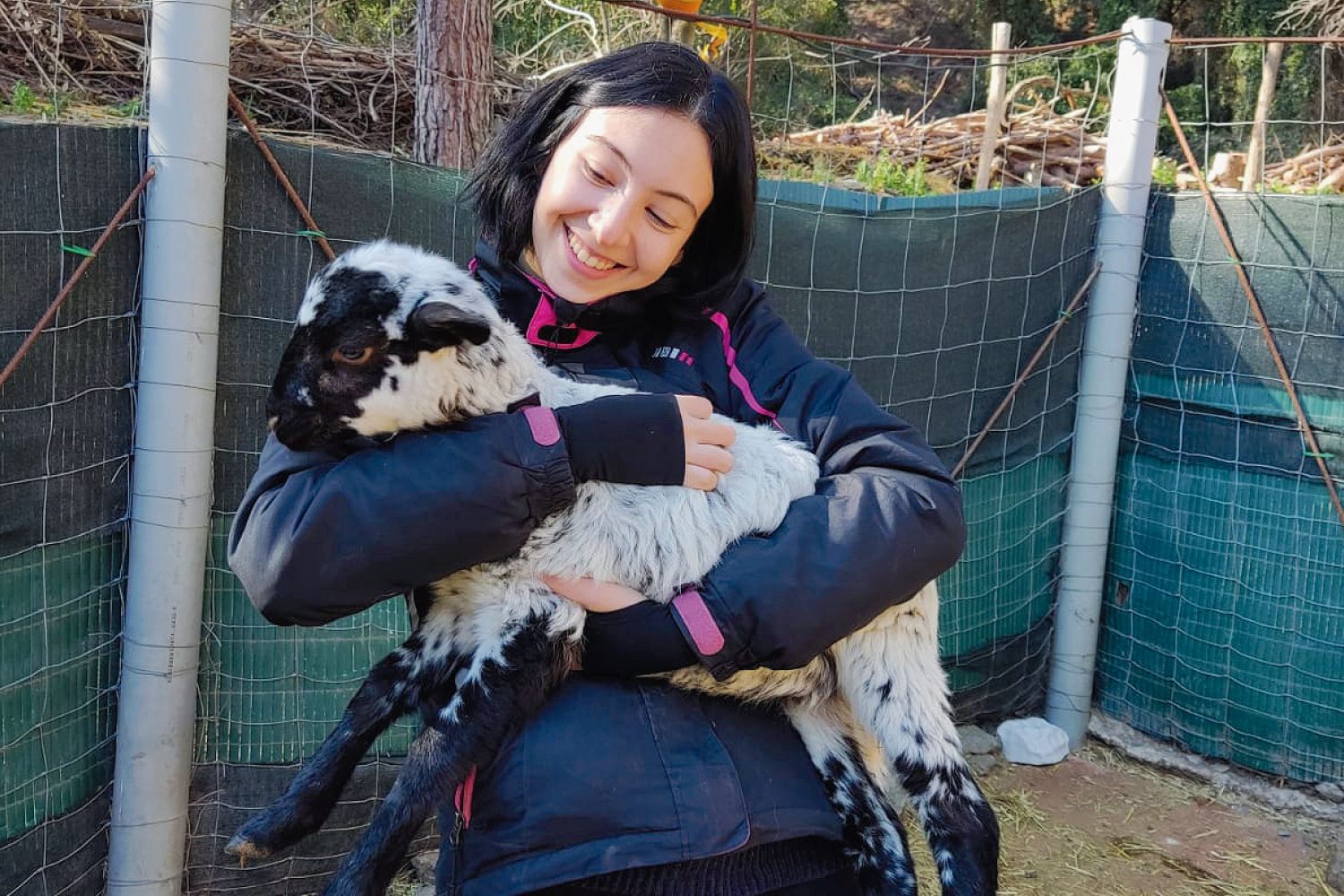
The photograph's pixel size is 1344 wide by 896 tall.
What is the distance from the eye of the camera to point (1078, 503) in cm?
573

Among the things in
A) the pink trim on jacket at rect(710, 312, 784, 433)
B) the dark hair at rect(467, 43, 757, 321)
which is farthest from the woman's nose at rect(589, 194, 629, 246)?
the pink trim on jacket at rect(710, 312, 784, 433)

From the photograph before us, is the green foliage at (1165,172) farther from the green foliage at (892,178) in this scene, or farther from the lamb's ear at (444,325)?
the lamb's ear at (444,325)

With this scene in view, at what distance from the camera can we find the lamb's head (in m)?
2.12

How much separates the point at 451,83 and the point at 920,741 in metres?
4.27

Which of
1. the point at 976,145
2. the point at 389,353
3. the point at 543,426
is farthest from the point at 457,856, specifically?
the point at 976,145

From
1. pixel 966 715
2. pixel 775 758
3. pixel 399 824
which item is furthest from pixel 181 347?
pixel 966 715

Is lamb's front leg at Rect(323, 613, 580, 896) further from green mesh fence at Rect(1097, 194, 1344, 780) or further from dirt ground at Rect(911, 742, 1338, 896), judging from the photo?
green mesh fence at Rect(1097, 194, 1344, 780)

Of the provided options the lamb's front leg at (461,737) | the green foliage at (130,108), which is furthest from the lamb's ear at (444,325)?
the green foliage at (130,108)

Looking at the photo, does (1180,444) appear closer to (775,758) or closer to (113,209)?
(775,758)

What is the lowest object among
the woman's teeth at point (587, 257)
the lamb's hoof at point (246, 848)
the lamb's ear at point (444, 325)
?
the lamb's hoof at point (246, 848)

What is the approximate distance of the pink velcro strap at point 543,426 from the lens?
1.82 metres

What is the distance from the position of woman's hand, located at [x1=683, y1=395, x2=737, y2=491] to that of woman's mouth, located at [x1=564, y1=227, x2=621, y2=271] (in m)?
0.27

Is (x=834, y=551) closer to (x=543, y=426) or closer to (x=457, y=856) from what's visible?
(x=543, y=426)

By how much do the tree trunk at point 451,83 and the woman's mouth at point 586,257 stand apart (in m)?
3.65
